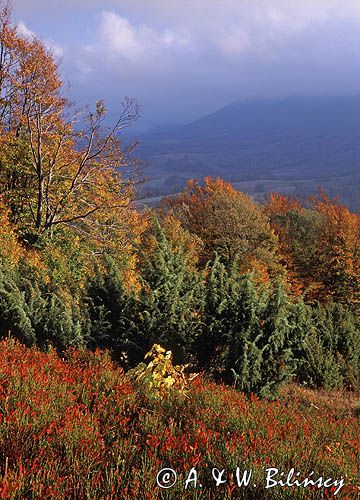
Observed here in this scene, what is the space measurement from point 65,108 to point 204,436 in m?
19.5

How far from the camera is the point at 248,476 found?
4.00m

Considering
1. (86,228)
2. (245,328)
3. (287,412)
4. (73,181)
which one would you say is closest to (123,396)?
(287,412)

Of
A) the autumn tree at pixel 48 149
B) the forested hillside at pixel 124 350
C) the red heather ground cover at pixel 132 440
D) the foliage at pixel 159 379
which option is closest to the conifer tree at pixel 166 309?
the forested hillside at pixel 124 350

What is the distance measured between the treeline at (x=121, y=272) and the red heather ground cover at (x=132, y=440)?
2.75 metres

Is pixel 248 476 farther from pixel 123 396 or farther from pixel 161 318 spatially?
pixel 161 318

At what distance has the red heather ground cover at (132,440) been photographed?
3.65 meters

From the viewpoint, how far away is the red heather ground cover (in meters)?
3.65

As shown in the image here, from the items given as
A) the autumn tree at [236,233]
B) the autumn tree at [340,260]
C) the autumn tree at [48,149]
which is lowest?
the autumn tree at [340,260]

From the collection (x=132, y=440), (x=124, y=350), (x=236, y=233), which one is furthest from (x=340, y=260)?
(x=132, y=440)

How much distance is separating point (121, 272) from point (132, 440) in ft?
27.4

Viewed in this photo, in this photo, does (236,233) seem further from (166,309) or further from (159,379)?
(159,379)

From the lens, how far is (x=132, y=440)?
4.81 meters

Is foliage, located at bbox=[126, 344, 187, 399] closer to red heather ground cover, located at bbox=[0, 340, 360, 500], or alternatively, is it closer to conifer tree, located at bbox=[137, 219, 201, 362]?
red heather ground cover, located at bbox=[0, 340, 360, 500]

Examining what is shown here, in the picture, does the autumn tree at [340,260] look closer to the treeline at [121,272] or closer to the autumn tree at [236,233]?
the treeline at [121,272]
